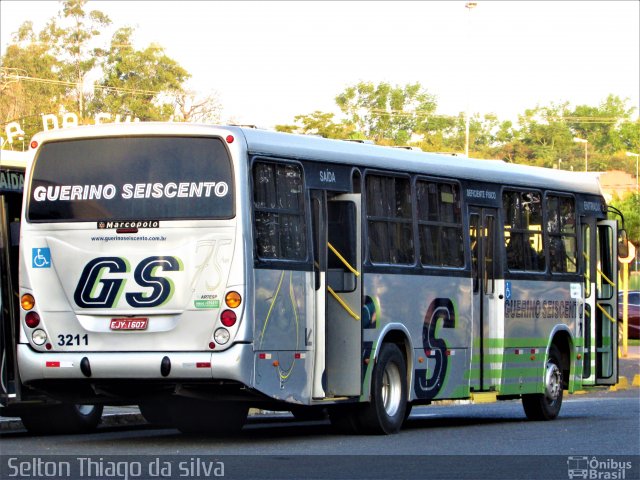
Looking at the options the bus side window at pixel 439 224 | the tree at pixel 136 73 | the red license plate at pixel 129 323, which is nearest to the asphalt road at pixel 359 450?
the red license plate at pixel 129 323

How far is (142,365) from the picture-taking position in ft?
44.0

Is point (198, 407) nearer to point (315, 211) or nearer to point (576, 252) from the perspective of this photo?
point (315, 211)

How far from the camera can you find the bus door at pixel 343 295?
15.0m

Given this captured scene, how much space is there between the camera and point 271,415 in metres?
21.2

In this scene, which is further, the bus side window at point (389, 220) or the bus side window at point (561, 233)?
the bus side window at point (561, 233)

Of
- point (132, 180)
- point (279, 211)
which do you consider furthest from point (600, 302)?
point (132, 180)

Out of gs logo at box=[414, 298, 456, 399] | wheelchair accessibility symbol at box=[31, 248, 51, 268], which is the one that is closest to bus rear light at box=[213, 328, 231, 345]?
wheelchair accessibility symbol at box=[31, 248, 51, 268]

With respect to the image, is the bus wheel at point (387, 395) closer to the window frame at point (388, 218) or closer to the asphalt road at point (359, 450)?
the asphalt road at point (359, 450)

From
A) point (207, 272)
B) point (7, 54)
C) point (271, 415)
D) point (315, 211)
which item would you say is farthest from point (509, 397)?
point (7, 54)

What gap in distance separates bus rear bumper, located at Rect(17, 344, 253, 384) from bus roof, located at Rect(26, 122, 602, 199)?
6.42 ft

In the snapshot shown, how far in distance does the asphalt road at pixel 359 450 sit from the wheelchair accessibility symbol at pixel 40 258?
1697 millimetres

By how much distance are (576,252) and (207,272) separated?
8.14m

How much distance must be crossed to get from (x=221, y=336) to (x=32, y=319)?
1.92m
